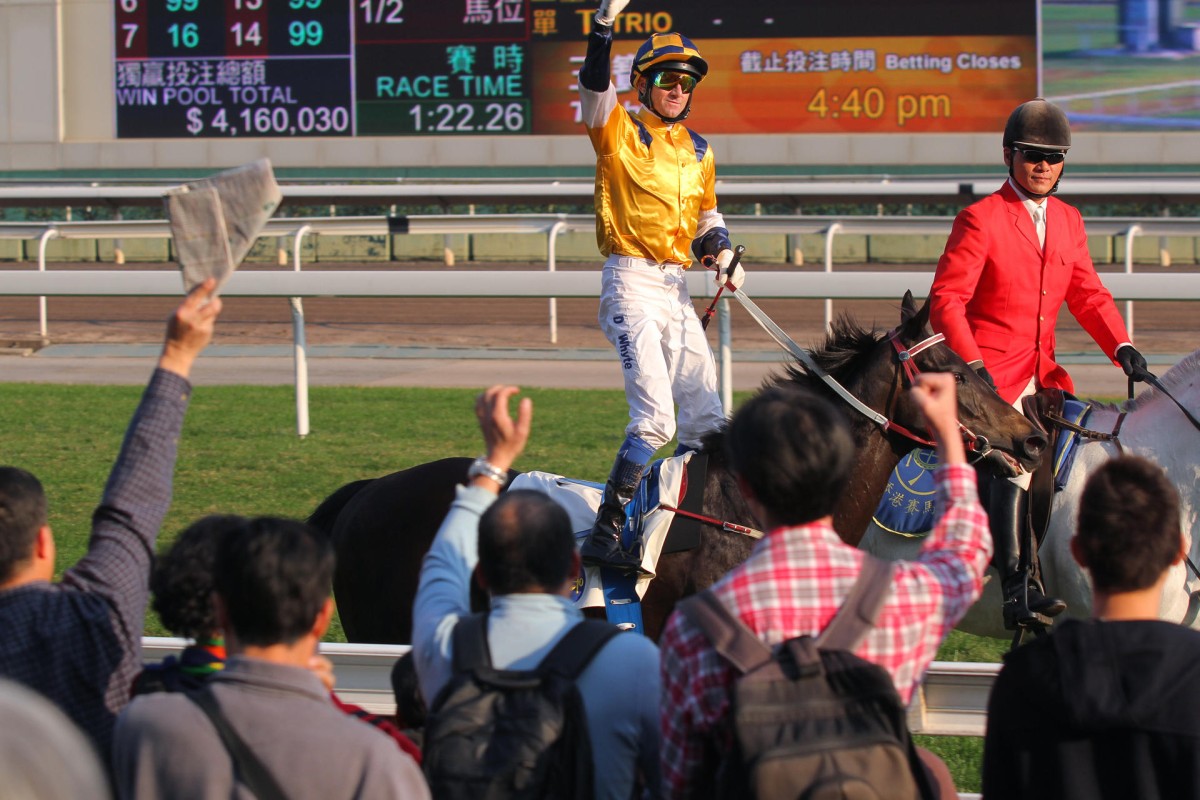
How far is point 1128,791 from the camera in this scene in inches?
83.2

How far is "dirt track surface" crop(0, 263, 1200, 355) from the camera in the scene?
555 inches

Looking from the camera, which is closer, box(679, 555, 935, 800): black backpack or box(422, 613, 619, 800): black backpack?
box(679, 555, 935, 800): black backpack

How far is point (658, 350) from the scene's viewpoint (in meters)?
4.17

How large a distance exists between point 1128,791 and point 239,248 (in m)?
1.73

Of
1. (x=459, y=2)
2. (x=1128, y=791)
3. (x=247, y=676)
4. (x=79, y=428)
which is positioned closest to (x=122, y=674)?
(x=247, y=676)

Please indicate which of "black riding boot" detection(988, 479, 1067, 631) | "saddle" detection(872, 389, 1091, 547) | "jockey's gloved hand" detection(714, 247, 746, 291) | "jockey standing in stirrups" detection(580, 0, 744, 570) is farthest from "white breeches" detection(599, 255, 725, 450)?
"black riding boot" detection(988, 479, 1067, 631)

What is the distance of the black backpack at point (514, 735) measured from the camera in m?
2.23

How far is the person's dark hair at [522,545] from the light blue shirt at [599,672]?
3 centimetres

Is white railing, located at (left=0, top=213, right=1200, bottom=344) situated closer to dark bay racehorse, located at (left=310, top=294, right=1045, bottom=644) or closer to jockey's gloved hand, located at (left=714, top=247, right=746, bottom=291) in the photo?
jockey's gloved hand, located at (left=714, top=247, right=746, bottom=291)

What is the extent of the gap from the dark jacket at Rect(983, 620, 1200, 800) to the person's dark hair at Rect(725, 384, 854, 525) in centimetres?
38

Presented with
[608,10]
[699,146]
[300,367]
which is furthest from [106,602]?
[300,367]

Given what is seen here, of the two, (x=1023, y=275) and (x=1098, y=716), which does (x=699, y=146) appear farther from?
(x=1098, y=716)

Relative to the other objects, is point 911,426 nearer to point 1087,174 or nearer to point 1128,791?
point 1128,791

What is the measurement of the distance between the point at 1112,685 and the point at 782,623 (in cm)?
48
